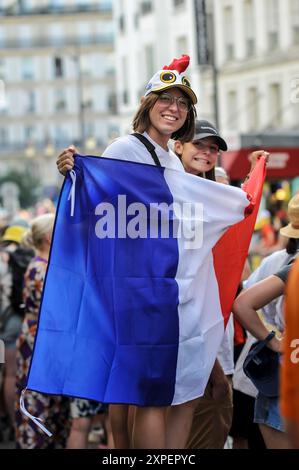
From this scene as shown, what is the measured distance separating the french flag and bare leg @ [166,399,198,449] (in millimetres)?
94

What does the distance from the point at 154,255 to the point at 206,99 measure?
3960cm

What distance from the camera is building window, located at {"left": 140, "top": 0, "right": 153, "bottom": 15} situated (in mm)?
50938

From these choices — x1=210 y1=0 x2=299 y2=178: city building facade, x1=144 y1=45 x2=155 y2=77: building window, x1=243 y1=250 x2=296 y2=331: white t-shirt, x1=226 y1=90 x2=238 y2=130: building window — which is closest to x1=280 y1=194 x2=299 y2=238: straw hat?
x1=243 y1=250 x2=296 y2=331: white t-shirt

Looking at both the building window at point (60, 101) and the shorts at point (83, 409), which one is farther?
the building window at point (60, 101)

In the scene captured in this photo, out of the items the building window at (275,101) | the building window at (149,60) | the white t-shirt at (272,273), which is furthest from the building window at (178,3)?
the white t-shirt at (272,273)

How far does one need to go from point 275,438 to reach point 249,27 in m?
36.9

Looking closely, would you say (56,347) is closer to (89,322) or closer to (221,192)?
(89,322)

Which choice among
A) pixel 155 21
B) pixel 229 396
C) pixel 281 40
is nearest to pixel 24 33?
pixel 155 21

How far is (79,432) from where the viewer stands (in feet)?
28.6

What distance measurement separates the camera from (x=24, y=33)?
119000 mm

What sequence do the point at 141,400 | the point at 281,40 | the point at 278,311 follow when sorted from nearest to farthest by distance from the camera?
1. the point at 141,400
2. the point at 278,311
3. the point at 281,40

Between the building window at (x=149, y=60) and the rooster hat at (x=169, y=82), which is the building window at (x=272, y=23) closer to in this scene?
the building window at (x=149, y=60)

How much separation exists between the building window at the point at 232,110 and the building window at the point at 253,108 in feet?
2.94

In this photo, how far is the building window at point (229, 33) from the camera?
4338 cm
